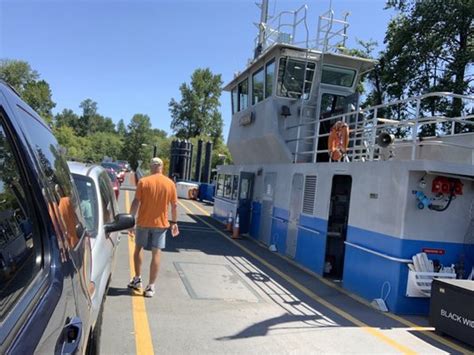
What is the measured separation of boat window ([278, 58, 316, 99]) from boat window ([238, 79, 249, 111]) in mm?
2746

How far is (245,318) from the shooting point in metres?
6.29

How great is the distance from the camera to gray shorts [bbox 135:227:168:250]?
670 cm

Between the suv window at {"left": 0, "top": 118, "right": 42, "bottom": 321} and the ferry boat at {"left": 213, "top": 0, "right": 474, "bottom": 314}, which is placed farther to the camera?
the ferry boat at {"left": 213, "top": 0, "right": 474, "bottom": 314}

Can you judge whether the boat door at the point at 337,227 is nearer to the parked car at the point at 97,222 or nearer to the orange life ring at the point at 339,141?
the orange life ring at the point at 339,141

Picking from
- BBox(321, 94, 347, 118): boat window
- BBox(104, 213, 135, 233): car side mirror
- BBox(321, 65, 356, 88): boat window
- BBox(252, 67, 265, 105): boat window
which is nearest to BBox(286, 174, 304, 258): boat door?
BBox(321, 94, 347, 118): boat window

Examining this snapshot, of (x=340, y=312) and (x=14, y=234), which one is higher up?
(x=14, y=234)

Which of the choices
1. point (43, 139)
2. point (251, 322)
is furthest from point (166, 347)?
point (43, 139)

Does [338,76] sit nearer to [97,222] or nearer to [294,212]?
[294,212]

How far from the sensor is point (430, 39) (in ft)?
80.9

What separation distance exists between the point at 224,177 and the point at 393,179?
1079 centimetres

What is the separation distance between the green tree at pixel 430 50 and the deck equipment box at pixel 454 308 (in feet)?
60.4

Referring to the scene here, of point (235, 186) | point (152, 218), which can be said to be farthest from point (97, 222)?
point (235, 186)

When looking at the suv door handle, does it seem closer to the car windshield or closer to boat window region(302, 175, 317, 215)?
the car windshield

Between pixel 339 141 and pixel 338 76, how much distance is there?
489cm
